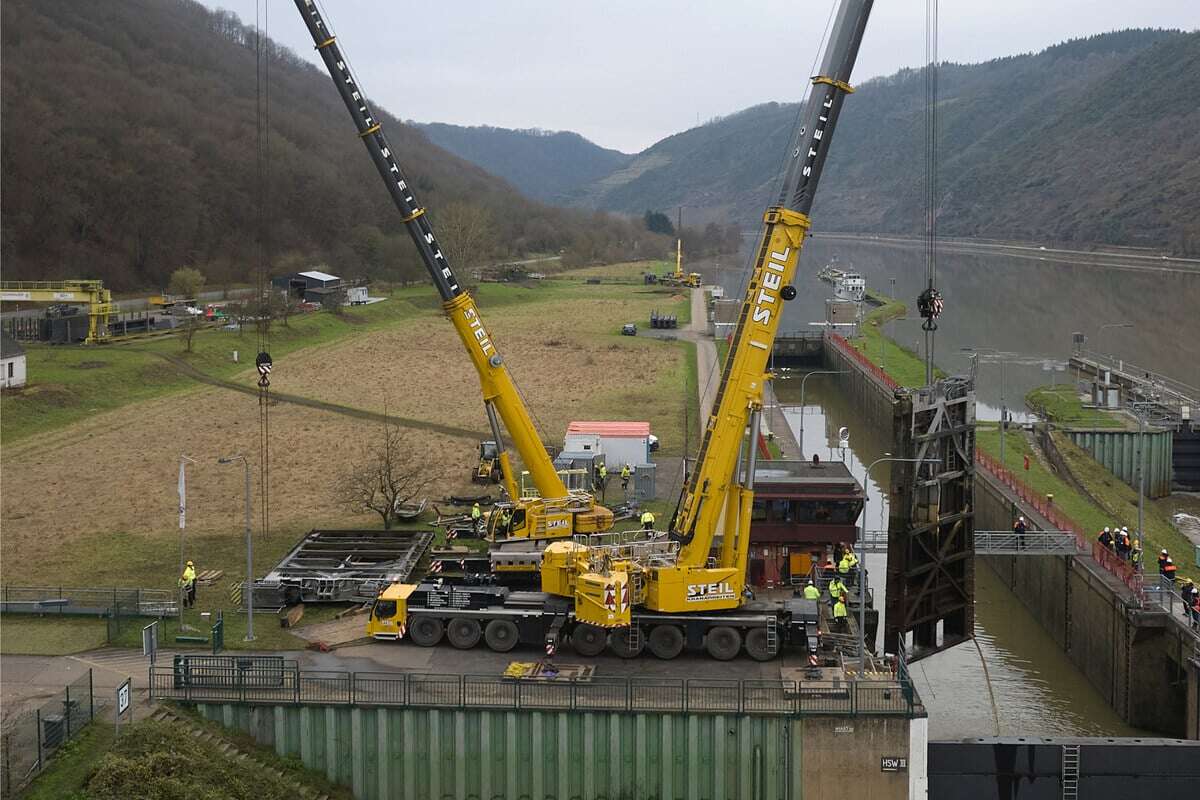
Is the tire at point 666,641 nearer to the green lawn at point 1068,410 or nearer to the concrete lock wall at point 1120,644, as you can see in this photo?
the concrete lock wall at point 1120,644

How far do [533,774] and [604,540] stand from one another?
12.4 metres

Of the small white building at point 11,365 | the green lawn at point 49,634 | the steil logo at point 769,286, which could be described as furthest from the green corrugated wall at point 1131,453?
the small white building at point 11,365

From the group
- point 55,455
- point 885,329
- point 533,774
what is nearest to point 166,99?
point 885,329

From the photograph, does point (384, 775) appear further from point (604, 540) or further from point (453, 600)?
point (604, 540)

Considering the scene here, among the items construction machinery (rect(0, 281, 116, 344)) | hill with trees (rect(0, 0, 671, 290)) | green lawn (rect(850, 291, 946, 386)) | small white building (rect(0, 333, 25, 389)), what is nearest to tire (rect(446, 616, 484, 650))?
small white building (rect(0, 333, 25, 389))

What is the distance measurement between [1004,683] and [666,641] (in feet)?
42.8

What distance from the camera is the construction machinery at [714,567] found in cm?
3181

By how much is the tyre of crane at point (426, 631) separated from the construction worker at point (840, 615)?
9558mm

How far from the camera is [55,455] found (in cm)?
5981

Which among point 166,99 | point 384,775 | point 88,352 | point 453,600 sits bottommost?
point 384,775

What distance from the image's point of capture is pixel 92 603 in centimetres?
3638

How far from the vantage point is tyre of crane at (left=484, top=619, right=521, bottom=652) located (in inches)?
1289

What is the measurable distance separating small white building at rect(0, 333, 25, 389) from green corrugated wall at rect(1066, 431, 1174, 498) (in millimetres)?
53436

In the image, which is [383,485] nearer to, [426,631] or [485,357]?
[485,357]
